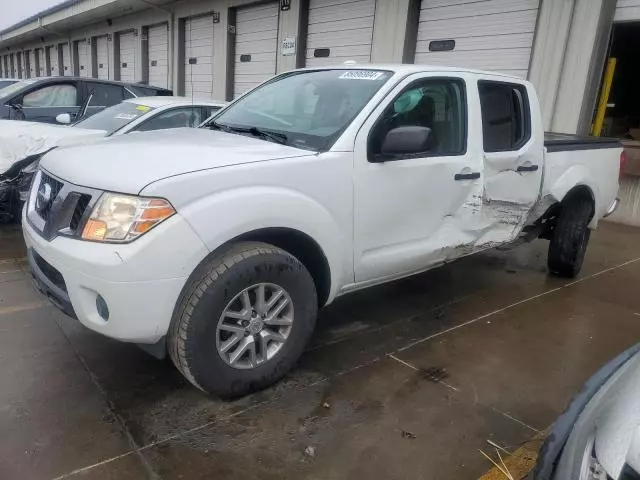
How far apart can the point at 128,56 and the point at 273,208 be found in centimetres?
2071

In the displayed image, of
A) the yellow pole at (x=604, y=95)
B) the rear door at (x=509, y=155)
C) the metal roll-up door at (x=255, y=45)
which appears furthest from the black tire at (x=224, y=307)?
the metal roll-up door at (x=255, y=45)

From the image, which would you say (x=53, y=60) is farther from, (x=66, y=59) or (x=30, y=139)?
(x=30, y=139)

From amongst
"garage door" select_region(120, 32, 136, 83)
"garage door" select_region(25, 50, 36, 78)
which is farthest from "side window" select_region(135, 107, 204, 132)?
"garage door" select_region(25, 50, 36, 78)

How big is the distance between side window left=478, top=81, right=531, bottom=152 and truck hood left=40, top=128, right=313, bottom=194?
1.72 m

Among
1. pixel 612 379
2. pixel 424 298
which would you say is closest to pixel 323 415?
pixel 612 379

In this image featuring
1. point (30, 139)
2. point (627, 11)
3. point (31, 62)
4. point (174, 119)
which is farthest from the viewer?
point (31, 62)

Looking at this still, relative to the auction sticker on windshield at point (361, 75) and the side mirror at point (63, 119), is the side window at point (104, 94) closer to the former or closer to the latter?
the side mirror at point (63, 119)

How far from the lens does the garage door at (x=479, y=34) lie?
8398mm

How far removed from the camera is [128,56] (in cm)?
2062

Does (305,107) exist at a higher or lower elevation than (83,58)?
lower

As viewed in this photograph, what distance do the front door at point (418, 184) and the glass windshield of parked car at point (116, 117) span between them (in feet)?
12.1

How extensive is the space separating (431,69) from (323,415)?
2.34 meters

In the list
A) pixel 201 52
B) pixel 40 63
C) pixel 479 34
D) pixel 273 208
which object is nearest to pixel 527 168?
pixel 273 208

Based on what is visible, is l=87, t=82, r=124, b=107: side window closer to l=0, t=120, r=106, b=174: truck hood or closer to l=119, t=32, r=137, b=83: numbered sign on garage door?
l=0, t=120, r=106, b=174: truck hood
